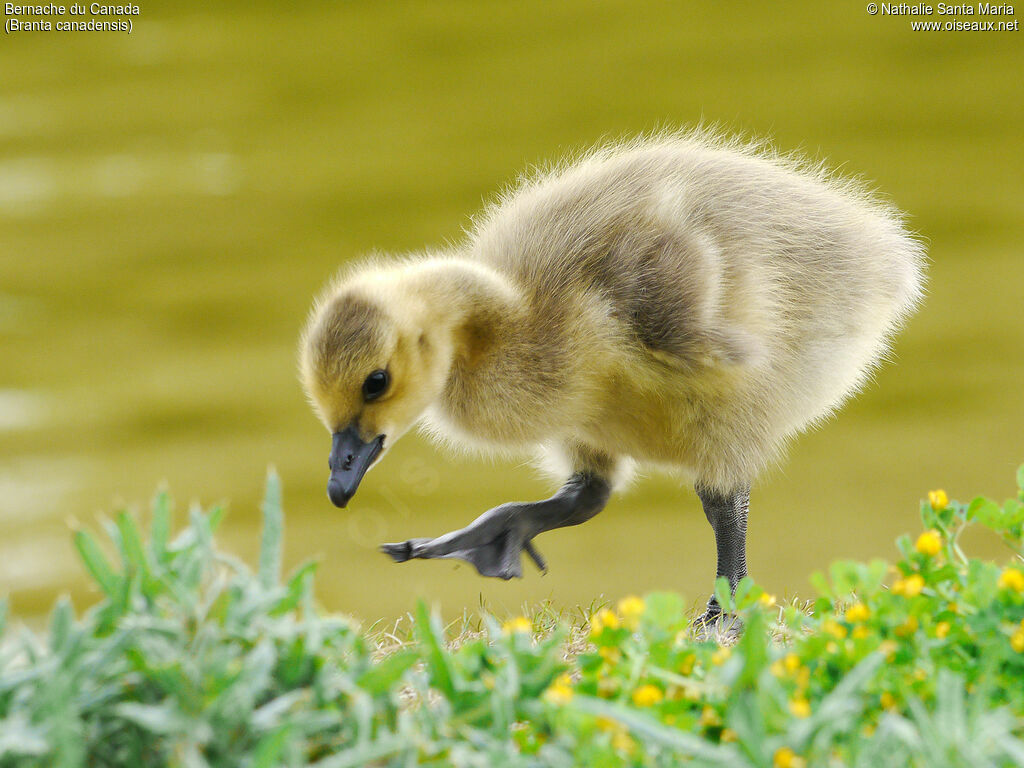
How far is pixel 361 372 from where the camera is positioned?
1.24m

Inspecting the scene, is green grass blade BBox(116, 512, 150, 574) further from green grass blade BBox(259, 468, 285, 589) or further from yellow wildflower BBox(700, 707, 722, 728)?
yellow wildflower BBox(700, 707, 722, 728)

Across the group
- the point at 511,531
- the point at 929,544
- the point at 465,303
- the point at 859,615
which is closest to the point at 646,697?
the point at 859,615

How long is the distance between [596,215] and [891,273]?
499 millimetres

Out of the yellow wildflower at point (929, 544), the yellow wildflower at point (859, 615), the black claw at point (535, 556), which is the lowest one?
the black claw at point (535, 556)

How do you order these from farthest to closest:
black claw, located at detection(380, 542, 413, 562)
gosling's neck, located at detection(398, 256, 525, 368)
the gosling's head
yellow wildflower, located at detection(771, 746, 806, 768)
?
black claw, located at detection(380, 542, 413, 562)
gosling's neck, located at detection(398, 256, 525, 368)
the gosling's head
yellow wildflower, located at detection(771, 746, 806, 768)

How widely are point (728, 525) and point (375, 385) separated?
1.99 feet

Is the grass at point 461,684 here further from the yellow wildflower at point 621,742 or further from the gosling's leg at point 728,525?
the gosling's leg at point 728,525

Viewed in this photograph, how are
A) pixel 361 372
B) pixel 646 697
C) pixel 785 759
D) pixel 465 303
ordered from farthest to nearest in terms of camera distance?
pixel 465 303
pixel 361 372
pixel 646 697
pixel 785 759

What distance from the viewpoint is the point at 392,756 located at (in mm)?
801

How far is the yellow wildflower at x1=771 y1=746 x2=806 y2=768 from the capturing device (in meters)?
0.73

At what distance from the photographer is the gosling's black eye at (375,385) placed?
1254 millimetres

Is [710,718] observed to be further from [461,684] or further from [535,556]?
[535,556]

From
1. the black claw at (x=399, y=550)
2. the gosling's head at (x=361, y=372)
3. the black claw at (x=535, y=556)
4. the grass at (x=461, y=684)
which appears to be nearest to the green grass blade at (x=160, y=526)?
the grass at (x=461, y=684)

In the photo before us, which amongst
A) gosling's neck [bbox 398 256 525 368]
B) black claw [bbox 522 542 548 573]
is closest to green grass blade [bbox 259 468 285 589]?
gosling's neck [bbox 398 256 525 368]
